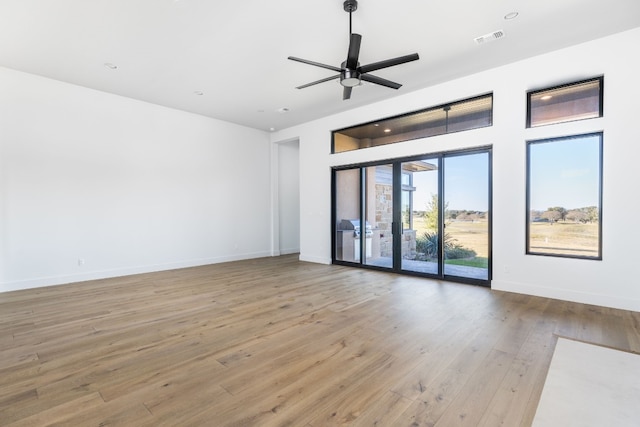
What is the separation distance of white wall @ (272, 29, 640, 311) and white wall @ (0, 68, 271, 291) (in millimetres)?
4038

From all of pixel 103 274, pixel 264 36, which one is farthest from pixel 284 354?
pixel 103 274

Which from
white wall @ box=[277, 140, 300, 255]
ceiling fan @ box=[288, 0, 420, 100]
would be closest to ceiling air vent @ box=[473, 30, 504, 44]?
ceiling fan @ box=[288, 0, 420, 100]

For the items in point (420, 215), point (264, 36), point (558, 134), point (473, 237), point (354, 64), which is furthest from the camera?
point (420, 215)

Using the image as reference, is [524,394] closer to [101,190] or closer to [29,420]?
[29,420]

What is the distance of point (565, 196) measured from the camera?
14.0 feet

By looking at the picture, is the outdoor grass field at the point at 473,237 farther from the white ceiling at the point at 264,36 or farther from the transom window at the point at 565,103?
the white ceiling at the point at 264,36

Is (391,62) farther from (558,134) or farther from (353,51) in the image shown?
(558,134)

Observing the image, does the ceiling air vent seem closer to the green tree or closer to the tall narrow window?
the tall narrow window

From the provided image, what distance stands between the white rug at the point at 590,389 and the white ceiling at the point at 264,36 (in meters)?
3.63

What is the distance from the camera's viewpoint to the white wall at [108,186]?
15.9ft

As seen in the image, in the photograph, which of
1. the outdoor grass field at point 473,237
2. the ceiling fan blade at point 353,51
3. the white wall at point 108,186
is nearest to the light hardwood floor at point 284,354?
the outdoor grass field at point 473,237

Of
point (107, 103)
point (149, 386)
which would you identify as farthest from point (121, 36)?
point (149, 386)

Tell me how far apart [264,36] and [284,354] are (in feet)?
12.5

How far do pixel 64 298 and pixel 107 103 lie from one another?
3.69 metres
